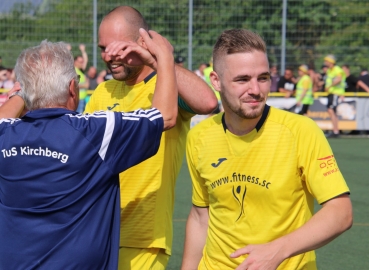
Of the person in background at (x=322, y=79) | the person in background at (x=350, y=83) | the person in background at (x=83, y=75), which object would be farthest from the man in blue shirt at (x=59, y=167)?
the person in background at (x=322, y=79)

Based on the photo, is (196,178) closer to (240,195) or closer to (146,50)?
(240,195)

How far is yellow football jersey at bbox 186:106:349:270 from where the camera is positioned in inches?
123

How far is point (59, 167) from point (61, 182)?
0.07 metres

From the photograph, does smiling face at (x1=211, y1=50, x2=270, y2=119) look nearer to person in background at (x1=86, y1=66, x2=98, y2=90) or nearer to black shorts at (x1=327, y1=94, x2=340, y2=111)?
black shorts at (x1=327, y1=94, x2=340, y2=111)

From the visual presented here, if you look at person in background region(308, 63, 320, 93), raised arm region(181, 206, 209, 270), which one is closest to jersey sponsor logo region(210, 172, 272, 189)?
raised arm region(181, 206, 209, 270)

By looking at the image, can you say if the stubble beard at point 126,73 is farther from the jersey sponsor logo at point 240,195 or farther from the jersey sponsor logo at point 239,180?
the jersey sponsor logo at point 240,195

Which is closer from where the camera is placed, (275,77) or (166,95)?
(166,95)

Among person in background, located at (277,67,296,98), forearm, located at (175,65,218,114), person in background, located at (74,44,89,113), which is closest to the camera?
forearm, located at (175,65,218,114)

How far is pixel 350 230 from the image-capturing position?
8445mm

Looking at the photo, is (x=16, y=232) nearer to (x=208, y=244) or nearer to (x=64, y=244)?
(x=64, y=244)

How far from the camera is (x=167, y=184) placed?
409 cm

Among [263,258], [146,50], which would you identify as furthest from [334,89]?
[263,258]

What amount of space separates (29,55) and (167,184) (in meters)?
1.25

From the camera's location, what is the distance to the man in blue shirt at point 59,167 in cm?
308
